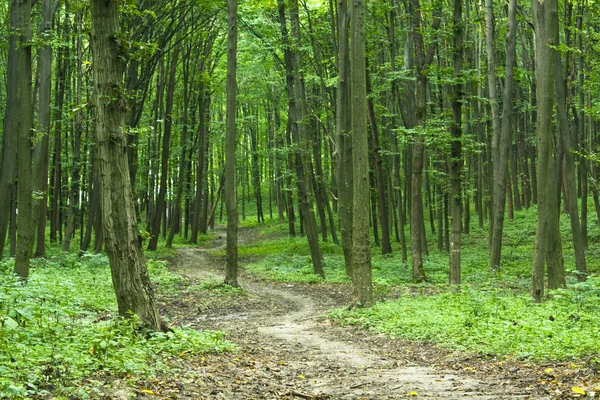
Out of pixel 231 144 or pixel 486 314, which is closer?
pixel 486 314

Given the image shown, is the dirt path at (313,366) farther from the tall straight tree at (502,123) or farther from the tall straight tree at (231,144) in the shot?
the tall straight tree at (502,123)

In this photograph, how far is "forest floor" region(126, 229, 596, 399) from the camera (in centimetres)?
554

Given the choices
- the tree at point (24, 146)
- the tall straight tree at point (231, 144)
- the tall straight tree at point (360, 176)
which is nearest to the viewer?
the tree at point (24, 146)

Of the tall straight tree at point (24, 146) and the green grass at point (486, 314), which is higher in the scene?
the tall straight tree at point (24, 146)

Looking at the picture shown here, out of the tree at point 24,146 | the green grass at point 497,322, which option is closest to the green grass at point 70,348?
the tree at point 24,146

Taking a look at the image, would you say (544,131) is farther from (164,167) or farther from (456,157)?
(164,167)

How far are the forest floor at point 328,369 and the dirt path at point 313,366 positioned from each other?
11mm

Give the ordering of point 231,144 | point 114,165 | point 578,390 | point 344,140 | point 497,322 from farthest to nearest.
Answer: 1. point 344,140
2. point 231,144
3. point 497,322
4. point 114,165
5. point 578,390

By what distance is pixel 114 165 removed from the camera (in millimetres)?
7125

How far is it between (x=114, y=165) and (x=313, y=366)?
375 centimetres

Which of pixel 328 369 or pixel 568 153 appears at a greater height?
pixel 568 153

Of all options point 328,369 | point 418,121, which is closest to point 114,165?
point 328,369

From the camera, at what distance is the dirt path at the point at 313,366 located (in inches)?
223

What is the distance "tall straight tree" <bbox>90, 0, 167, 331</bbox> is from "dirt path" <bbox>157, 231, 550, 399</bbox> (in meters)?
1.36
